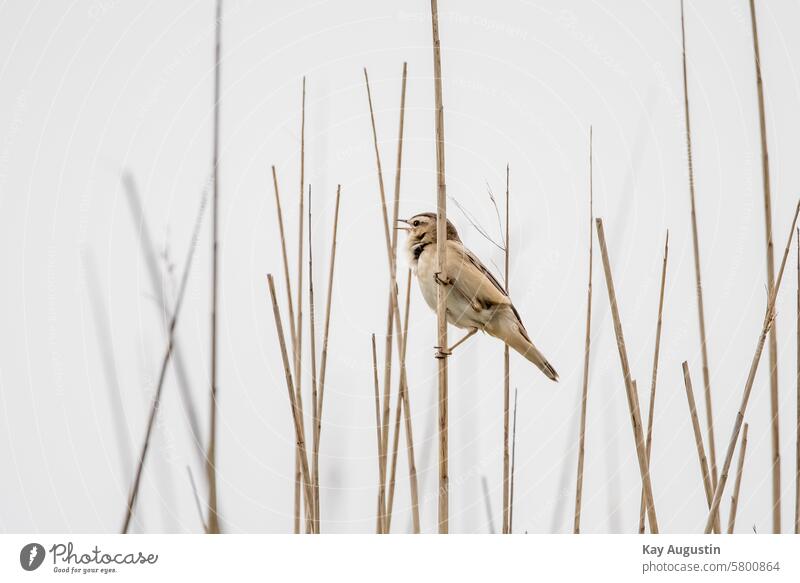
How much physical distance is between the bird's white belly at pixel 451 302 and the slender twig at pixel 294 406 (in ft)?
5.33

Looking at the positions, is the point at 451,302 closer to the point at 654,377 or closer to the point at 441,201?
the point at 441,201

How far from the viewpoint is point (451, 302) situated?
4805 mm

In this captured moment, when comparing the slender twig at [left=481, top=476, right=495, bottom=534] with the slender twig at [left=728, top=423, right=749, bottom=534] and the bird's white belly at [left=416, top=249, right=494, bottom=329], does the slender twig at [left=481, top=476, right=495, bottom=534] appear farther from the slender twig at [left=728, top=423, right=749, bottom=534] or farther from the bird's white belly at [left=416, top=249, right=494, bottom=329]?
the bird's white belly at [left=416, top=249, right=494, bottom=329]

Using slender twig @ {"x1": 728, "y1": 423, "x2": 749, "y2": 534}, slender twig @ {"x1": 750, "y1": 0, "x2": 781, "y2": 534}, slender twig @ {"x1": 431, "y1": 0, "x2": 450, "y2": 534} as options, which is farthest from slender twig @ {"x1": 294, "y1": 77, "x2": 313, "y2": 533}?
slender twig @ {"x1": 750, "y1": 0, "x2": 781, "y2": 534}

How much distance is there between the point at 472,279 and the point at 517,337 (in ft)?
1.29

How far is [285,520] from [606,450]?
1196 millimetres

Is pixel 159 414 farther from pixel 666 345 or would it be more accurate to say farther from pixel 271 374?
pixel 666 345

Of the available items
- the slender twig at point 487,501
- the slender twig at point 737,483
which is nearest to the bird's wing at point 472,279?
the slender twig at point 487,501

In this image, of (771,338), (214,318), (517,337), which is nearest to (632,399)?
(771,338)

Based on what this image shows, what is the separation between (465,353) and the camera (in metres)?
3.36

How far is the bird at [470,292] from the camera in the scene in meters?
4.56
